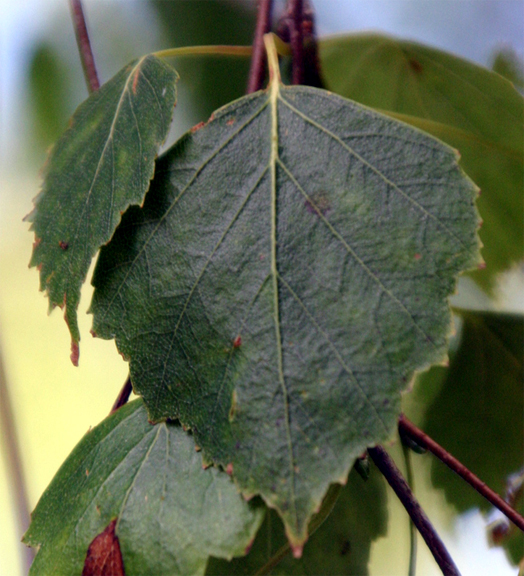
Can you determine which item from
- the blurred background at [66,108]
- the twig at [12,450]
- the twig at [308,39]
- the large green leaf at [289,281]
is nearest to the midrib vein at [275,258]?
the large green leaf at [289,281]

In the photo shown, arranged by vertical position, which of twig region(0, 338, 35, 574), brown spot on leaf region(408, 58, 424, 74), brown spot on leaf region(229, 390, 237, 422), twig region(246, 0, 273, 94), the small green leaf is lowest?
twig region(0, 338, 35, 574)

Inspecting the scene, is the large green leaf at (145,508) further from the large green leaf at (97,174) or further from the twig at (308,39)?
the twig at (308,39)

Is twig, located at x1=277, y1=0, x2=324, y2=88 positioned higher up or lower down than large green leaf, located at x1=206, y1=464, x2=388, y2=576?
higher up

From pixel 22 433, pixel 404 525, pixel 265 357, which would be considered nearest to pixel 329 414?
pixel 265 357

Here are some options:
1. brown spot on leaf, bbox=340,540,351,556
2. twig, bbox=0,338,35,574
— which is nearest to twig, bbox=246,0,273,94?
brown spot on leaf, bbox=340,540,351,556

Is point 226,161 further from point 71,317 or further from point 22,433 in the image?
point 22,433

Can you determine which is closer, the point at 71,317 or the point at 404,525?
the point at 71,317

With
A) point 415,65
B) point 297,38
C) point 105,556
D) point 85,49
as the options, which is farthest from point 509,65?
point 105,556

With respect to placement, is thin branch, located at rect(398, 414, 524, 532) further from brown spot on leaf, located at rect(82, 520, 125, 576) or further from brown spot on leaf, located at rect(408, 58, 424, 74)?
brown spot on leaf, located at rect(408, 58, 424, 74)
